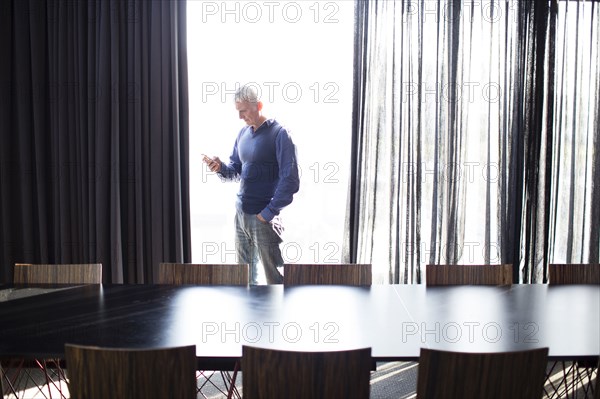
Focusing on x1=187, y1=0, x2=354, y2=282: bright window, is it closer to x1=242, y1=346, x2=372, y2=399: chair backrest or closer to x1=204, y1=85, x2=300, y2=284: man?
x1=204, y1=85, x2=300, y2=284: man

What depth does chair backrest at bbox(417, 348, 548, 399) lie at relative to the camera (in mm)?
1451

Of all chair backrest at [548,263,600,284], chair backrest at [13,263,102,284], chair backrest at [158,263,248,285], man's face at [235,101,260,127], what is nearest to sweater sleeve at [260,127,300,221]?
man's face at [235,101,260,127]

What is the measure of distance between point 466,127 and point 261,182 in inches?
69.7

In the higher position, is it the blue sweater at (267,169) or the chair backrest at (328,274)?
the blue sweater at (267,169)

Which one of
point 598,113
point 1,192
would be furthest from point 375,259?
point 1,192

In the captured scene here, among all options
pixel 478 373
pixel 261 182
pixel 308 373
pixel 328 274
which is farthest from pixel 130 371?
pixel 261 182

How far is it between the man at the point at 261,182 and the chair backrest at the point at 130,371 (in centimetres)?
221

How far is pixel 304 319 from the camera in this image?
2.02 metres

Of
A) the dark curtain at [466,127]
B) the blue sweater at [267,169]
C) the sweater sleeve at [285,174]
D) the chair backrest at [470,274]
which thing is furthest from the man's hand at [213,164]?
the chair backrest at [470,274]

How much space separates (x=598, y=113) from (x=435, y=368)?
148 inches

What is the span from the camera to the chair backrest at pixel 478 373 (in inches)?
57.1

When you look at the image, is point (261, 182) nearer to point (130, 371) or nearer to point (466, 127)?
point (466, 127)

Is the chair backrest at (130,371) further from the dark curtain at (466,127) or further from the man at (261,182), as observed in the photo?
the dark curtain at (466,127)

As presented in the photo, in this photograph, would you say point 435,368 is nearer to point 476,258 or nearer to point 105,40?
point 476,258
